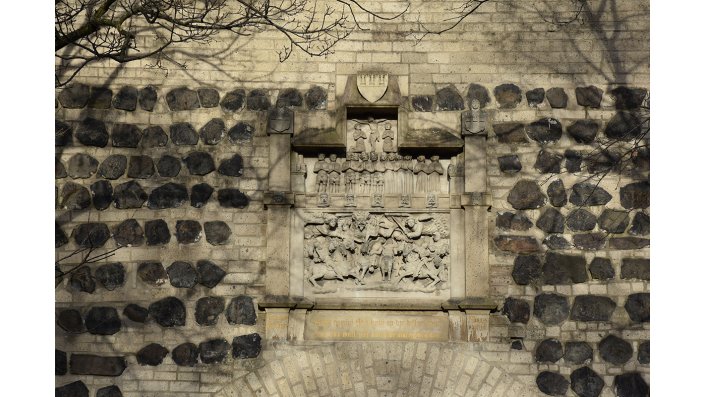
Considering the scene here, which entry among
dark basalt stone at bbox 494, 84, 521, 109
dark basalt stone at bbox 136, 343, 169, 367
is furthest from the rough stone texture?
dark basalt stone at bbox 136, 343, 169, 367

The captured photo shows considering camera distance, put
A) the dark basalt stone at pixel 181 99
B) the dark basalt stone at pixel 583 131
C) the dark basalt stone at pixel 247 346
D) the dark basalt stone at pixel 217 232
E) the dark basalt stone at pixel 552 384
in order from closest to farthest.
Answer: the dark basalt stone at pixel 552 384 → the dark basalt stone at pixel 247 346 → the dark basalt stone at pixel 217 232 → the dark basalt stone at pixel 583 131 → the dark basalt stone at pixel 181 99

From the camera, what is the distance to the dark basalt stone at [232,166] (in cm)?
1064

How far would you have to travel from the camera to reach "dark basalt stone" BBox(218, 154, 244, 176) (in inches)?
419

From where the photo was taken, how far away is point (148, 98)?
10.8 metres

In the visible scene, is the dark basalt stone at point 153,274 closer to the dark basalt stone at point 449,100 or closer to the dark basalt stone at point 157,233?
the dark basalt stone at point 157,233

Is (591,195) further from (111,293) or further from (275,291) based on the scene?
(111,293)

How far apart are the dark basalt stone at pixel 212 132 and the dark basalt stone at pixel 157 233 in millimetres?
907

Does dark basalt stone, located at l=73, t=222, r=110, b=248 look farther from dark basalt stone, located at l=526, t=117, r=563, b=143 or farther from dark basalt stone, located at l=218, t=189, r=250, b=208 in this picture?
dark basalt stone, located at l=526, t=117, r=563, b=143

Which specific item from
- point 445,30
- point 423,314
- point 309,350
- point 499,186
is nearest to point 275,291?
point 309,350

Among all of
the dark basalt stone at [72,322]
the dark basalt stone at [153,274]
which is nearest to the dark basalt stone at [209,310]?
the dark basalt stone at [153,274]

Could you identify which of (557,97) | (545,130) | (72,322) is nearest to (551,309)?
(545,130)

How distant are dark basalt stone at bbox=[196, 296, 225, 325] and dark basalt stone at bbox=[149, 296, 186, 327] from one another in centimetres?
15

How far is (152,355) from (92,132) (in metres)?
2.25

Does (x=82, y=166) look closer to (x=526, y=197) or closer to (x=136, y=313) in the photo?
(x=136, y=313)
